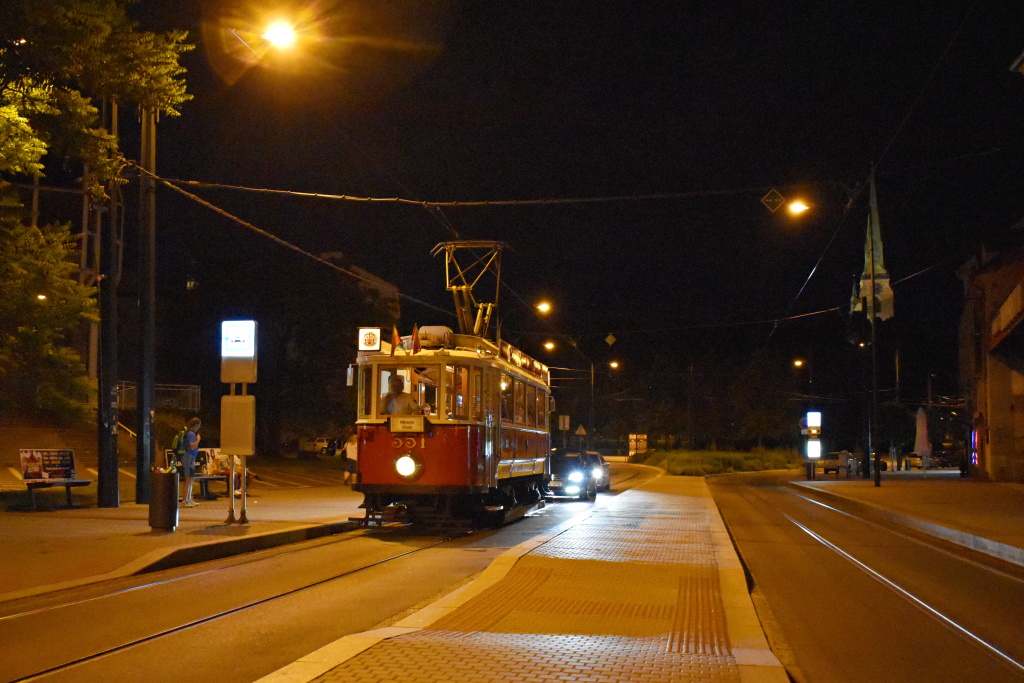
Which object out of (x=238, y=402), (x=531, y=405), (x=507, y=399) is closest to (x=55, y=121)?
(x=238, y=402)

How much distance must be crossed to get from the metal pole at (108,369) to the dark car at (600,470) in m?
16.0

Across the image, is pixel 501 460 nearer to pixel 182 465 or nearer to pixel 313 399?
pixel 182 465

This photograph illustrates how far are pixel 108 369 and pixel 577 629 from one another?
526 inches

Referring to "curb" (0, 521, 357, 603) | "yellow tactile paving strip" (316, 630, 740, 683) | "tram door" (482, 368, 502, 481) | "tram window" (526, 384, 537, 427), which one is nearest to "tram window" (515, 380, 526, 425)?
"tram window" (526, 384, 537, 427)

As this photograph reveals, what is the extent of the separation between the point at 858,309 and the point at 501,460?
79.3 feet

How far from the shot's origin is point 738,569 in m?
10.9

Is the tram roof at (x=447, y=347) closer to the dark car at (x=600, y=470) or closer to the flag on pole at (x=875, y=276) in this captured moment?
the dark car at (x=600, y=470)

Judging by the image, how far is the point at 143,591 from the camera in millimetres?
9352

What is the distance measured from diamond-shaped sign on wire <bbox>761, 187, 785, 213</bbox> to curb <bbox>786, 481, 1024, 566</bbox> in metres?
7.32

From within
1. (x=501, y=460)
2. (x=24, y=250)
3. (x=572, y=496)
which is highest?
(x=24, y=250)

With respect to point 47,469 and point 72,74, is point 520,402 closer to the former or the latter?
point 47,469

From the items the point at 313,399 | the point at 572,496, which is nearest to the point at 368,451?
the point at 572,496

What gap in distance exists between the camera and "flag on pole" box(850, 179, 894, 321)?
31.3 m

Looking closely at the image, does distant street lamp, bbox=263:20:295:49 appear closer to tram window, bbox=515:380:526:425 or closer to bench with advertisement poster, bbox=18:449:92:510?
tram window, bbox=515:380:526:425
